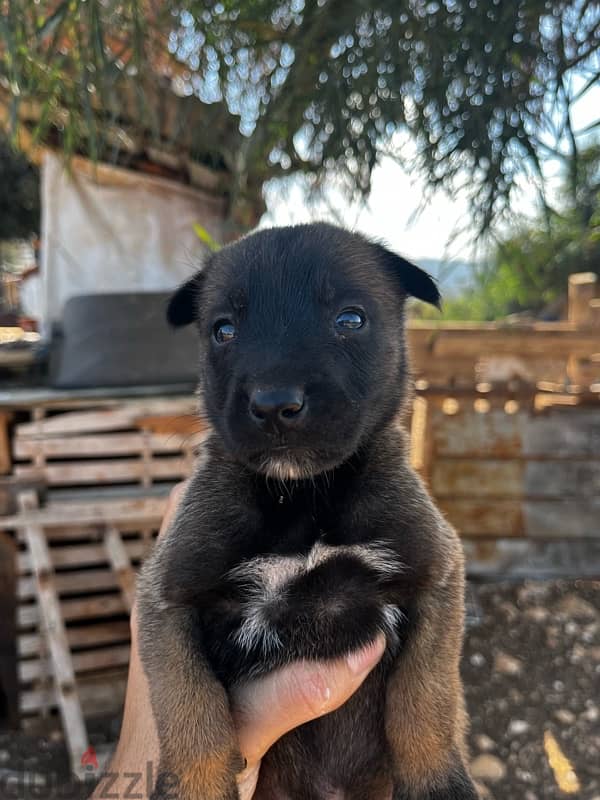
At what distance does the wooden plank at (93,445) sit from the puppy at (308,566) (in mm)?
2473

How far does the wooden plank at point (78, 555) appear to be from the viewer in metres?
4.40

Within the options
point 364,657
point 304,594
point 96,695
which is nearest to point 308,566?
point 304,594

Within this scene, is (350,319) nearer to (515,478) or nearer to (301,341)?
(301,341)

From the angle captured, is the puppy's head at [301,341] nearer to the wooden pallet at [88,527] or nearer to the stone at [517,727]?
the wooden pallet at [88,527]

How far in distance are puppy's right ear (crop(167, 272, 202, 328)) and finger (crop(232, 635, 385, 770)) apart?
1222 mm

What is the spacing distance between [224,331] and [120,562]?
2.95m

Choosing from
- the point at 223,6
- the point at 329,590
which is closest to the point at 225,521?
the point at 329,590

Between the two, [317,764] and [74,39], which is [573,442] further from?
[74,39]

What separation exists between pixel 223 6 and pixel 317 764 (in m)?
4.13

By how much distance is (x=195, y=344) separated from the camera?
4.98 metres

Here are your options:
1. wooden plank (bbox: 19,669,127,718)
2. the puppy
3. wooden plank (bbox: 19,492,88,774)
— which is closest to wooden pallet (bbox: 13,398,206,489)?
wooden plank (bbox: 19,492,88,774)

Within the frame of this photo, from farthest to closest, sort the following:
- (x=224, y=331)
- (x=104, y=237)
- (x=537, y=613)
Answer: (x=104, y=237) → (x=537, y=613) → (x=224, y=331)

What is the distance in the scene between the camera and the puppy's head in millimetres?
1512

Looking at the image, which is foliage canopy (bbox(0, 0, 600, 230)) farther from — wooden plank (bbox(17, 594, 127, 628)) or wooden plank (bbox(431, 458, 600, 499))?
wooden plank (bbox(17, 594, 127, 628))
